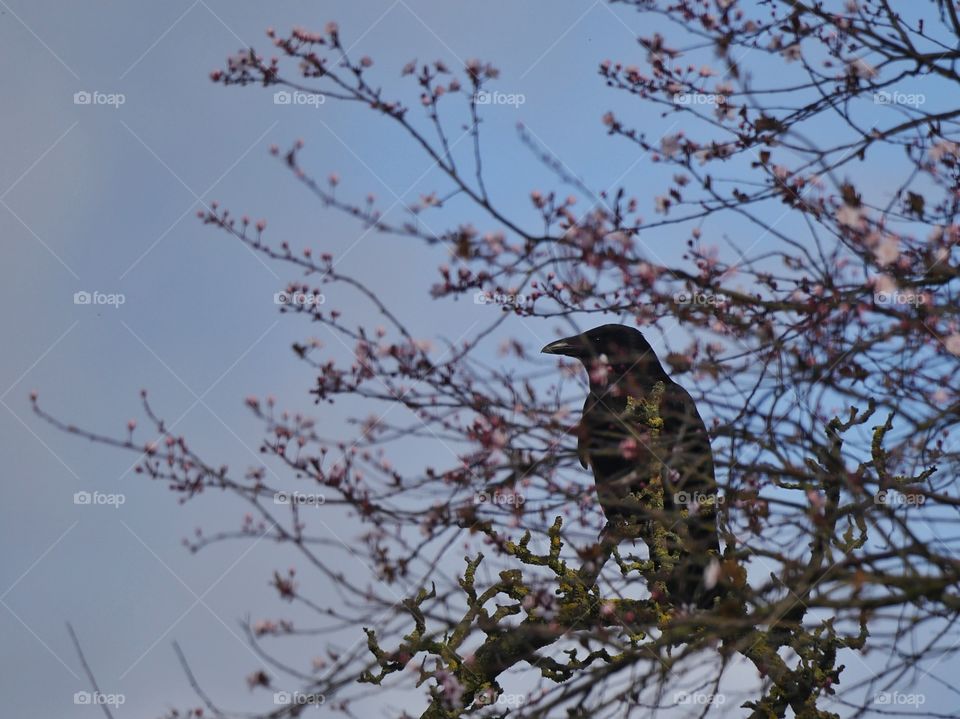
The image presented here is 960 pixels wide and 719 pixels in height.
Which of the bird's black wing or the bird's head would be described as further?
the bird's head

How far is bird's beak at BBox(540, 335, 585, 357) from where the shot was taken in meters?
5.55

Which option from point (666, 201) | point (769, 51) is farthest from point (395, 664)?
point (769, 51)

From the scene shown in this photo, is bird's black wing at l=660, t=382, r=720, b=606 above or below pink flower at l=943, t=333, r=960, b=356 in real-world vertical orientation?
below

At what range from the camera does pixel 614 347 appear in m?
5.66

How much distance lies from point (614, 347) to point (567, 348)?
0.99 ft

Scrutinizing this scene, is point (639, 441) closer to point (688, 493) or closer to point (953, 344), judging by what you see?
point (688, 493)

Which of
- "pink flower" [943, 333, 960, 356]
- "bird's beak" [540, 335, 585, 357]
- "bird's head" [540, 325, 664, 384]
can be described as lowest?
"pink flower" [943, 333, 960, 356]

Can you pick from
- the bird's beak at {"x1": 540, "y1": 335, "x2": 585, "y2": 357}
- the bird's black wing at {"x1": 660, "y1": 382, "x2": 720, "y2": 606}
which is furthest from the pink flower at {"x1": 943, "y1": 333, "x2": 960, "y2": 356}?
the bird's beak at {"x1": 540, "y1": 335, "x2": 585, "y2": 357}

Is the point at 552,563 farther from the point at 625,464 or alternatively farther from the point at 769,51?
the point at 769,51

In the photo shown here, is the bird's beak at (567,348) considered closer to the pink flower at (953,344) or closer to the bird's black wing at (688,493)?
the bird's black wing at (688,493)

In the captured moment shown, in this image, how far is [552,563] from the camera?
498 cm

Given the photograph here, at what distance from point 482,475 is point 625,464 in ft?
8.35

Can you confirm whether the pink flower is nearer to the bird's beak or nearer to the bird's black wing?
the bird's black wing

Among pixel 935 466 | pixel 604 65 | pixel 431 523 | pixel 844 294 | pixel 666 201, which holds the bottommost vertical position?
pixel 431 523
